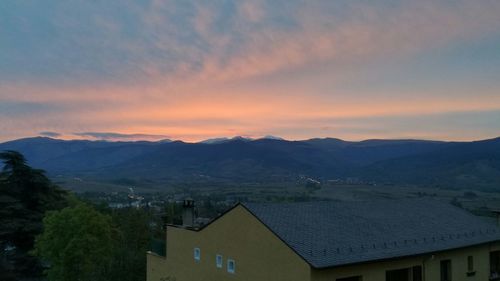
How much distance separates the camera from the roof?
2012 centimetres

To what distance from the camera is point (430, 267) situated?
23250 mm

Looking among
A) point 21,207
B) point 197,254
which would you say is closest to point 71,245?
point 197,254

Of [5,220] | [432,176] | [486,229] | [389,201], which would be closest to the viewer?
[486,229]

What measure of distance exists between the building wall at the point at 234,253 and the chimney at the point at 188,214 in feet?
2.74

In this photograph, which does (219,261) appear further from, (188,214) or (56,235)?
(56,235)

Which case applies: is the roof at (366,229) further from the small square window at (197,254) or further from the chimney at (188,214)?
the chimney at (188,214)

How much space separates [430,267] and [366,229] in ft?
11.6

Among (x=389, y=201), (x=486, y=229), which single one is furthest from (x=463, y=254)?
(x=389, y=201)

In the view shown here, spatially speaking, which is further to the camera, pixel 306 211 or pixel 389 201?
pixel 389 201

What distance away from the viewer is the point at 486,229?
27.0 metres

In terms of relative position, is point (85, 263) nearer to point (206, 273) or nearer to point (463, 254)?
point (206, 273)

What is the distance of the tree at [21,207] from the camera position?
135 feet

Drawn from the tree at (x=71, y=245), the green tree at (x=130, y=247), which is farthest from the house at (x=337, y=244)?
the green tree at (x=130, y=247)

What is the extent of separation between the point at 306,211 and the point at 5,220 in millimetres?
27999
